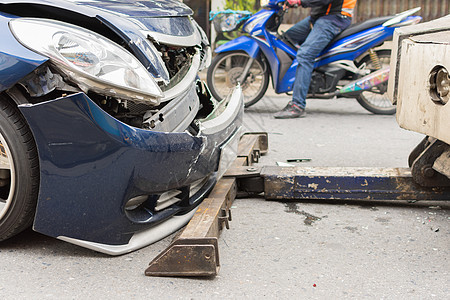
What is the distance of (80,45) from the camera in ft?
8.15

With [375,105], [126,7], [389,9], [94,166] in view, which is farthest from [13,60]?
[389,9]

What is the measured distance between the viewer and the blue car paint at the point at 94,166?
95.4 inches

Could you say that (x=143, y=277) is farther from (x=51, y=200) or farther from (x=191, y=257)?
(x=51, y=200)

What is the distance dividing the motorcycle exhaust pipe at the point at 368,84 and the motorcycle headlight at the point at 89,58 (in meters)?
4.70

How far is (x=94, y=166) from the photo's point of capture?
2.52 m

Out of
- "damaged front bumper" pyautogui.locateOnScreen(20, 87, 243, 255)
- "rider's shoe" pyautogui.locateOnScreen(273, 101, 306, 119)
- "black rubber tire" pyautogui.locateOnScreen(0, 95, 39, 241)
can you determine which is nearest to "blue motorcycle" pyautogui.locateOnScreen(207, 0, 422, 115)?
"rider's shoe" pyautogui.locateOnScreen(273, 101, 306, 119)

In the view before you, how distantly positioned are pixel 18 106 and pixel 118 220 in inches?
25.5

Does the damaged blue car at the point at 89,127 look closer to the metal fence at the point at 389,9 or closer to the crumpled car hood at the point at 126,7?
the crumpled car hood at the point at 126,7

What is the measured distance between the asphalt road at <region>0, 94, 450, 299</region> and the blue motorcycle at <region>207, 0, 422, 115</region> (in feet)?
11.3

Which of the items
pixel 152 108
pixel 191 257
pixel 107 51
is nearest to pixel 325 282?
pixel 191 257

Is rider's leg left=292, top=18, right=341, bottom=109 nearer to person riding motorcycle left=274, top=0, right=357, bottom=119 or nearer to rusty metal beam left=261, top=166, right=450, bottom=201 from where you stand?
person riding motorcycle left=274, top=0, right=357, bottom=119

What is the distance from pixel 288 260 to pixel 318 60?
4.56 metres

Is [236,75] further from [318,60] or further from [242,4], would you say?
[242,4]

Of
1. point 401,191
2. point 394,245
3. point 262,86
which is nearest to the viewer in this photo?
point 394,245
